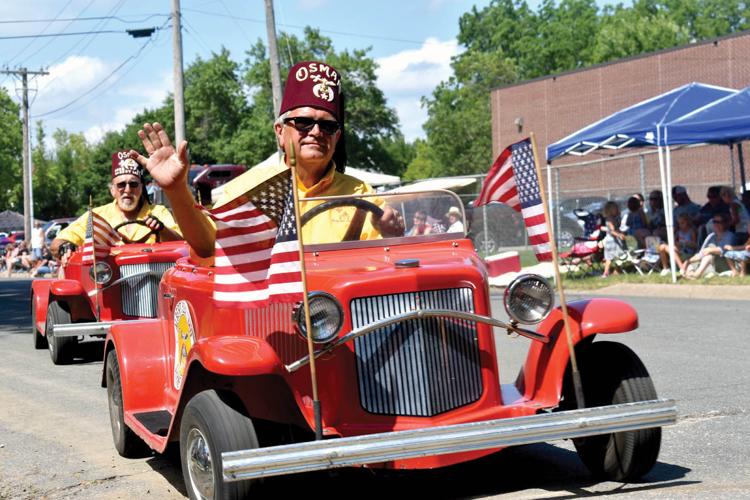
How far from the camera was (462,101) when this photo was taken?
84500mm

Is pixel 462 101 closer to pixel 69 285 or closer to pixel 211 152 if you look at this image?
pixel 211 152

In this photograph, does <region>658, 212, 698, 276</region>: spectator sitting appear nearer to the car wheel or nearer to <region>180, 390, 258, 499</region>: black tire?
the car wheel

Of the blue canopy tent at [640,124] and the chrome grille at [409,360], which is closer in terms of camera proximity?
the chrome grille at [409,360]

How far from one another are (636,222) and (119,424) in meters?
15.2

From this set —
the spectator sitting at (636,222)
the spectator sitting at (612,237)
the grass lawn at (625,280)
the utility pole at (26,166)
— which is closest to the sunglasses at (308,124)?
the grass lawn at (625,280)

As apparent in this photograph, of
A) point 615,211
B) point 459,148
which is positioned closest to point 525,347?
point 615,211

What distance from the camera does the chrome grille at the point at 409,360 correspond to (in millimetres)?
4703

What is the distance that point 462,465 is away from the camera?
219 inches

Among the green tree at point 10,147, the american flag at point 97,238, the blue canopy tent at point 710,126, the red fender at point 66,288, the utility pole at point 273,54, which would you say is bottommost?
the red fender at point 66,288

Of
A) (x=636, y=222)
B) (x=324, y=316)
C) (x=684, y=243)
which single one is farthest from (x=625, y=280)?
(x=324, y=316)

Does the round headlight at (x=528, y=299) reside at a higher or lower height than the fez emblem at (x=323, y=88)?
lower

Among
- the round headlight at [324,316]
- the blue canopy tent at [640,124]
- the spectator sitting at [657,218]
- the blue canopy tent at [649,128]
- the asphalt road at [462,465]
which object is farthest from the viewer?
Result: the spectator sitting at [657,218]

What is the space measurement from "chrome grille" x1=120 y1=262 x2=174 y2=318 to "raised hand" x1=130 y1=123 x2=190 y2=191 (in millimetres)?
6037

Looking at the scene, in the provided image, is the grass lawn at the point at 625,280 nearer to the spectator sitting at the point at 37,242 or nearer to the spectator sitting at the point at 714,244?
the spectator sitting at the point at 714,244
